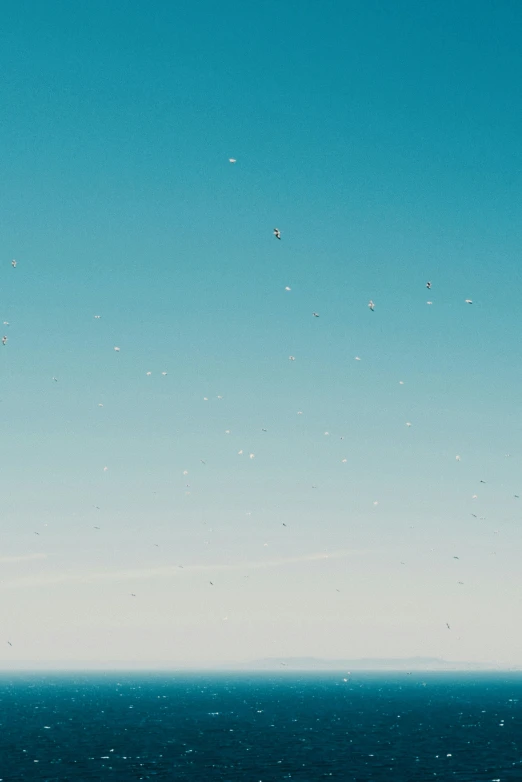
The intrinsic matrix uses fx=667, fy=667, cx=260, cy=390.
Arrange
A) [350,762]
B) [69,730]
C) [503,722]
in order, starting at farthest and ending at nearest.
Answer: [503,722]
[69,730]
[350,762]

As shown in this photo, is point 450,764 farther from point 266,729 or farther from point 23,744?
point 23,744

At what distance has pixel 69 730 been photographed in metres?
151

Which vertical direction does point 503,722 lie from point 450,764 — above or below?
below

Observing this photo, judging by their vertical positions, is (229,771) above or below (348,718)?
above

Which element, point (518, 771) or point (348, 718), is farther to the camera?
point (348, 718)

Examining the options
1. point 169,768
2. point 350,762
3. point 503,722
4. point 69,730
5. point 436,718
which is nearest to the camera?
point 169,768

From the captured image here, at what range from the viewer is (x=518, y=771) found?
96938 millimetres

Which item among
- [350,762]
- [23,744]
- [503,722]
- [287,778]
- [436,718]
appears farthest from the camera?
[436,718]

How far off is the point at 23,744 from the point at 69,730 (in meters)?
29.0

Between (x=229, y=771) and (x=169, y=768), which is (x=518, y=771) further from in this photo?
(x=169, y=768)

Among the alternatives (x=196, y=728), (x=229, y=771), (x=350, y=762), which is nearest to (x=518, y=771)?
(x=350, y=762)

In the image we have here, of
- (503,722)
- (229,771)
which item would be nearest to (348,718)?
(503,722)

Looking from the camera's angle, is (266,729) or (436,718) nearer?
(266,729)

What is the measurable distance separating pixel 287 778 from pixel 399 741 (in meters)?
50.0
